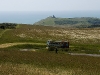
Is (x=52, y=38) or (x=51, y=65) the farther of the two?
(x=52, y=38)

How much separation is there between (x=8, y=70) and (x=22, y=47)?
117ft

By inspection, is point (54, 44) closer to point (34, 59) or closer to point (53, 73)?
point (34, 59)

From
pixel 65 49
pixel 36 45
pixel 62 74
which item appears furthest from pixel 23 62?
pixel 36 45

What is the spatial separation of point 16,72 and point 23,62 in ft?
23.4

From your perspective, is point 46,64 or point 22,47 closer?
point 46,64

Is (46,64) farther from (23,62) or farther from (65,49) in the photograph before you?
(65,49)

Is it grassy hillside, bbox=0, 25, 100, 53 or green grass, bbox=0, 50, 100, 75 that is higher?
green grass, bbox=0, 50, 100, 75

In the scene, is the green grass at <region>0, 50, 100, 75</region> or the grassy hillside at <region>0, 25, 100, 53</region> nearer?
the green grass at <region>0, 50, 100, 75</region>

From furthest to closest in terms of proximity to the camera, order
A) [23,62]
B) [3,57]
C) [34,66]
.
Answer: [3,57] → [23,62] → [34,66]

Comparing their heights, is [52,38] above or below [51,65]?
below

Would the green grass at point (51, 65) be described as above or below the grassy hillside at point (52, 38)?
above

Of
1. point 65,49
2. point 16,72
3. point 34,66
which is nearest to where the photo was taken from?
point 16,72

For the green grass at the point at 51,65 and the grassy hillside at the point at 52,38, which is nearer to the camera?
the green grass at the point at 51,65

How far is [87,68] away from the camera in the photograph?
1286 inches
